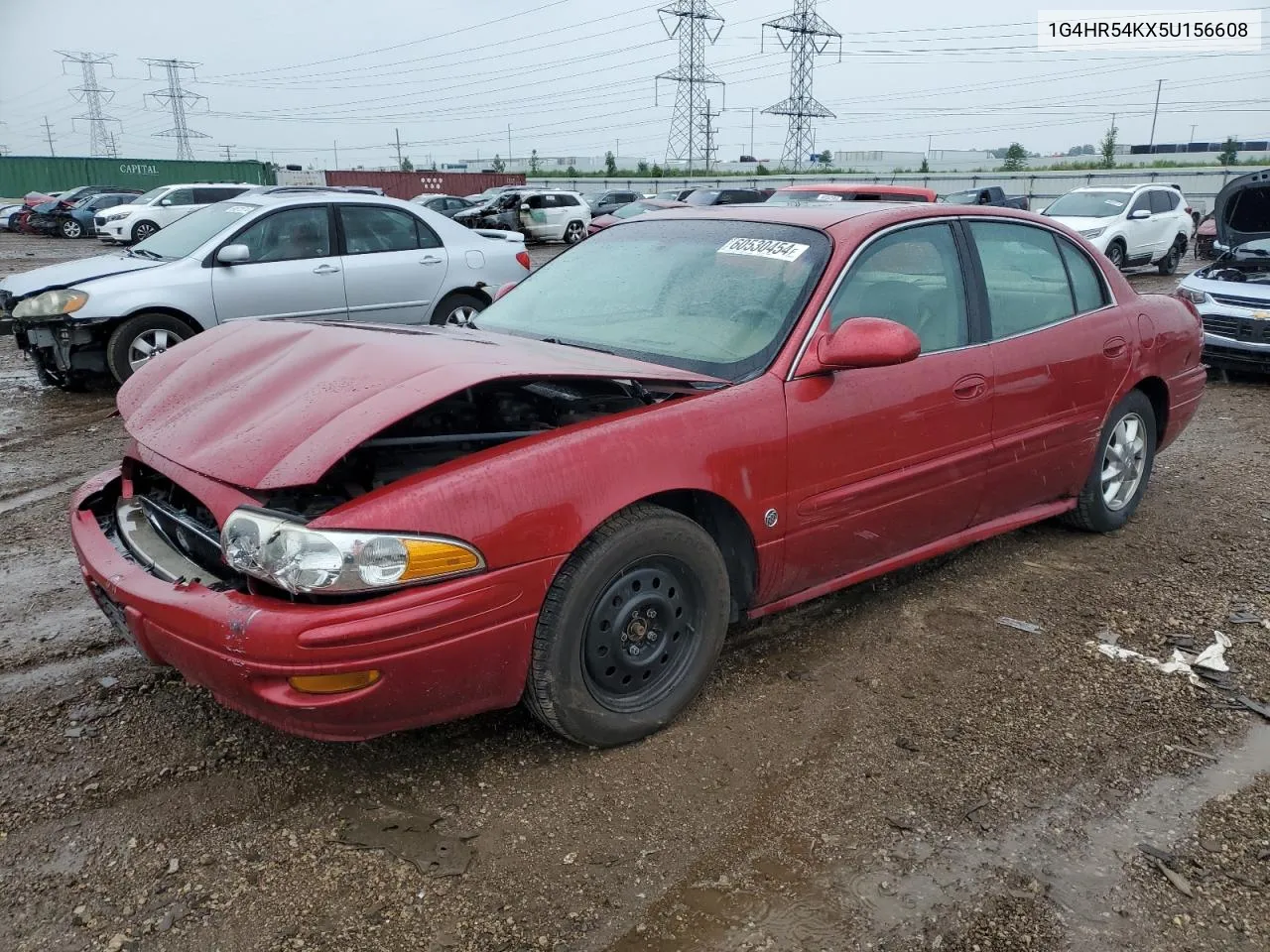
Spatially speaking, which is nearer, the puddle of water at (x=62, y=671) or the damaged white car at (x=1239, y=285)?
the puddle of water at (x=62, y=671)

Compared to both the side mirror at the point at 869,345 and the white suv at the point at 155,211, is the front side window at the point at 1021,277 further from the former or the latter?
the white suv at the point at 155,211

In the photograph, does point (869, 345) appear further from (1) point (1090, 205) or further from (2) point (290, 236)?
(1) point (1090, 205)

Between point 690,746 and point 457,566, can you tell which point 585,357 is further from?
point 690,746

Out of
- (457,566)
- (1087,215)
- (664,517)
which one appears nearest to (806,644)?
(664,517)

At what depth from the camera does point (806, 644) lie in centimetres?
363

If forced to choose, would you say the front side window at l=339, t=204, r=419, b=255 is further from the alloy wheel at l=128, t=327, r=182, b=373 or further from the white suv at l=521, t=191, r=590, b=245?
the white suv at l=521, t=191, r=590, b=245

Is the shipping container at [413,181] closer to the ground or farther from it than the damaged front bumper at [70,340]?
farther from it

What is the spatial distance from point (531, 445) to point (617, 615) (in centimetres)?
56

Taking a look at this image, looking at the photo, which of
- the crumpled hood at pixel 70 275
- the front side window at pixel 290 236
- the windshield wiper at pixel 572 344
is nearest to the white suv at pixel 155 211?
the crumpled hood at pixel 70 275

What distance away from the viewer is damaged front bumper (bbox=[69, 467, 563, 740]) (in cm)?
233

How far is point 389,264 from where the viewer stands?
8367 millimetres

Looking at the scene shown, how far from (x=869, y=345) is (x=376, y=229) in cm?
637

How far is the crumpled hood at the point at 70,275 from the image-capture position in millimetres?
7508

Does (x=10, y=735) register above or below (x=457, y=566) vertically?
below
